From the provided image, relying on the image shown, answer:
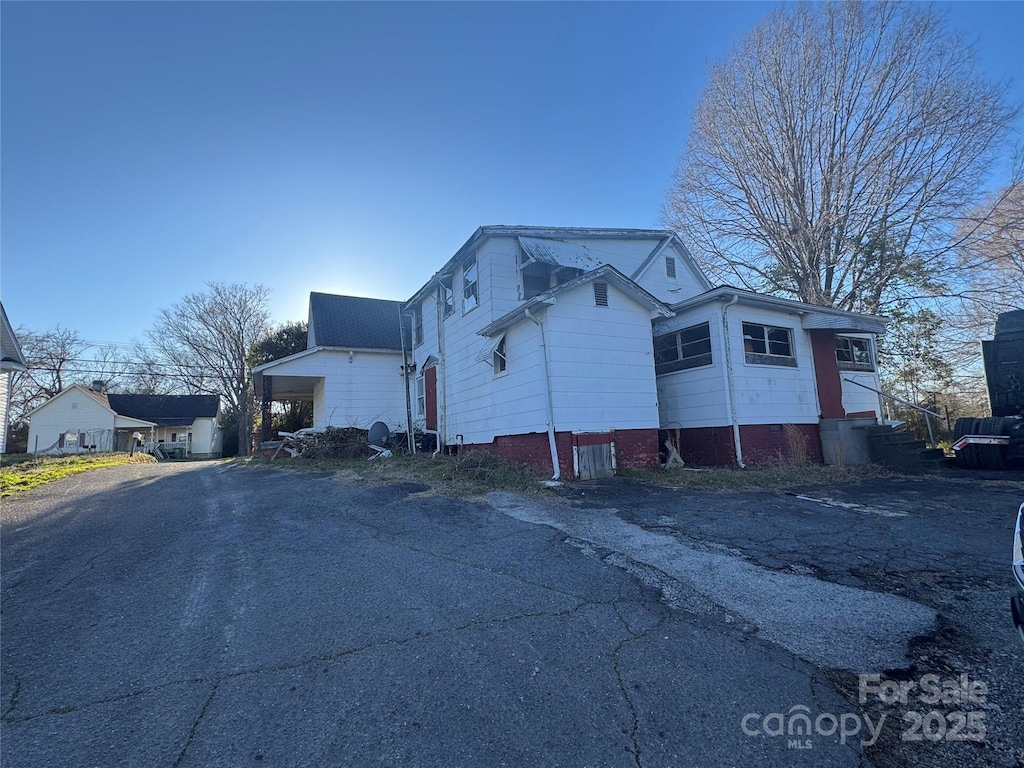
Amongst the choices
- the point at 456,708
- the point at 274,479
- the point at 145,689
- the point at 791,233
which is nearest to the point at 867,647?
the point at 456,708

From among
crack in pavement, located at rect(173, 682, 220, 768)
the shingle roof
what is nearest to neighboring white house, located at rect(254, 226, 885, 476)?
crack in pavement, located at rect(173, 682, 220, 768)

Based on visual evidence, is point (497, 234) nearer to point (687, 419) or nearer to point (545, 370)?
point (545, 370)

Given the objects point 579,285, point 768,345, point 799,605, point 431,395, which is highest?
point 579,285

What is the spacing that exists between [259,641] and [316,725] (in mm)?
1057

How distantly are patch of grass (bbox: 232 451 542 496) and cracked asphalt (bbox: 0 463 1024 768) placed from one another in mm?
2354

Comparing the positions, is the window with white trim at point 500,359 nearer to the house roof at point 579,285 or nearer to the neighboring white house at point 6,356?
the house roof at point 579,285

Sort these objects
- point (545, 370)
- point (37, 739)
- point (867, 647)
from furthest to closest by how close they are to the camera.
A: 1. point (545, 370)
2. point (867, 647)
3. point (37, 739)

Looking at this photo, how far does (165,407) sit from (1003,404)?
47.2 m

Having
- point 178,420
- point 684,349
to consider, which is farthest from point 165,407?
point 684,349

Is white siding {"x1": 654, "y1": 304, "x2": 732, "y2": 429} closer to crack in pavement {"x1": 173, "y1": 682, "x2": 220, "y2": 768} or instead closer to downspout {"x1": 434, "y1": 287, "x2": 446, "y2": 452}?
downspout {"x1": 434, "y1": 287, "x2": 446, "y2": 452}

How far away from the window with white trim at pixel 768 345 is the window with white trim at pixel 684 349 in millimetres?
981

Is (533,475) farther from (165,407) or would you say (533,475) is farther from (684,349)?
(165,407)

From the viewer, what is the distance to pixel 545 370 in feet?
A: 31.3

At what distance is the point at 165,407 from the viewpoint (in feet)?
121
